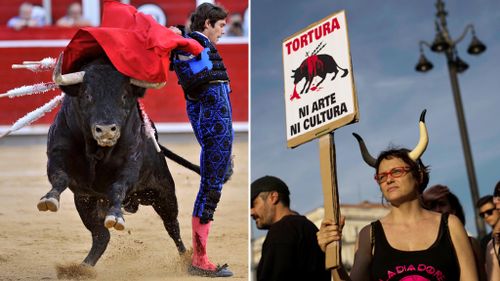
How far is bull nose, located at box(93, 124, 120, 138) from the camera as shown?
4676 mm

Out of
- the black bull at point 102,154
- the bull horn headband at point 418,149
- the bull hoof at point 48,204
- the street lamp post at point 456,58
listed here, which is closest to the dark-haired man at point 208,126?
the black bull at point 102,154

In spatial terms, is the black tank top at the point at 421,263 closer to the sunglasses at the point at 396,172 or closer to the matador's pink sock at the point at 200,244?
the sunglasses at the point at 396,172

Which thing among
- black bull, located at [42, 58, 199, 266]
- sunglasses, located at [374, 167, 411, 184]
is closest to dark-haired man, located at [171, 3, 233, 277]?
black bull, located at [42, 58, 199, 266]

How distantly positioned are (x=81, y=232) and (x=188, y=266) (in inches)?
26.0

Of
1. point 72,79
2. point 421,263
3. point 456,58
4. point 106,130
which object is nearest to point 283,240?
point 421,263

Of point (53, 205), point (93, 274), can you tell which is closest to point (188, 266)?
point (93, 274)

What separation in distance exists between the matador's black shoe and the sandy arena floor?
0.03m

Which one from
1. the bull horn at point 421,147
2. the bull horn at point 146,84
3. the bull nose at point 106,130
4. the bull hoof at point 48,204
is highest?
the bull horn at point 146,84

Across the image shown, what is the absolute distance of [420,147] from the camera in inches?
102

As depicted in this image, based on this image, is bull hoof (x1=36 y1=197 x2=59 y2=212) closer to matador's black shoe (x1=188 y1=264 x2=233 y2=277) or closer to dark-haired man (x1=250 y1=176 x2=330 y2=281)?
matador's black shoe (x1=188 y1=264 x2=233 y2=277)

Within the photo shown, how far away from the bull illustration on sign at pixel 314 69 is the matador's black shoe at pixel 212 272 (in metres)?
2.16

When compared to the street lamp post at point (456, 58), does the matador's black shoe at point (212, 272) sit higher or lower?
lower

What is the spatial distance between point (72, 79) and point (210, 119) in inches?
34.2

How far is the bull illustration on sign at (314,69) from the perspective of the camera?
114 inches
